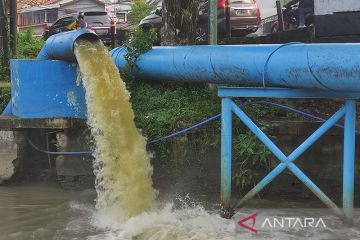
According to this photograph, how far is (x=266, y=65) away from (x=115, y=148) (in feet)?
6.97

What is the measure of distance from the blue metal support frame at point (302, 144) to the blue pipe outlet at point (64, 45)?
88.5 inches

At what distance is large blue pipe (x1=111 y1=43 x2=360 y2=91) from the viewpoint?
431 cm

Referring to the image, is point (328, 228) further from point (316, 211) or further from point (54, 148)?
point (54, 148)

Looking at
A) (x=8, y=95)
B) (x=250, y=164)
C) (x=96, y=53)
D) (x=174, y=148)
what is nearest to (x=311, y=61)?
(x=250, y=164)

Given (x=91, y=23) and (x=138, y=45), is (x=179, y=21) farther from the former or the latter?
(x=91, y=23)

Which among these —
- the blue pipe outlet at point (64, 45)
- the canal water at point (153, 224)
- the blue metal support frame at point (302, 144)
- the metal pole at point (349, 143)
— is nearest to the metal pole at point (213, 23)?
the blue pipe outlet at point (64, 45)

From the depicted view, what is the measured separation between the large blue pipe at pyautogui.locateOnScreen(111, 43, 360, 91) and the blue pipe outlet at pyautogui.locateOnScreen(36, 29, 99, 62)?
0.93 metres

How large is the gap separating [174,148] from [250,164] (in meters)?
0.98

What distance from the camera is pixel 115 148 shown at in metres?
5.93

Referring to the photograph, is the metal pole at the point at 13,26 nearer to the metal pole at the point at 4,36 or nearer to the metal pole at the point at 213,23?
the metal pole at the point at 4,36

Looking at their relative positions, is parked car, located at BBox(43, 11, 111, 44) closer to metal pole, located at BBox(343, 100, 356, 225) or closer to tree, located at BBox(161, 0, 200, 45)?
tree, located at BBox(161, 0, 200, 45)

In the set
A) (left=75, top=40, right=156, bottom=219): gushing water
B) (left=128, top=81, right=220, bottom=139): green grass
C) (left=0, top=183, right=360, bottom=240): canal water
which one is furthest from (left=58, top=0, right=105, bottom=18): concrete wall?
(left=0, top=183, right=360, bottom=240): canal water

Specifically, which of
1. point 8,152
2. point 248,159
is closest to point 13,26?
point 8,152

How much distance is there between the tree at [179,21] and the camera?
769cm
